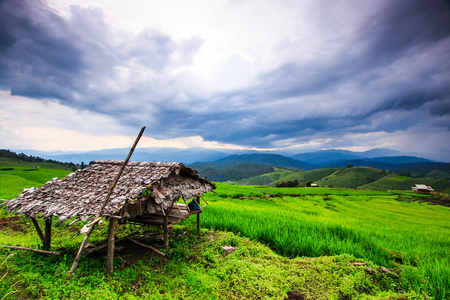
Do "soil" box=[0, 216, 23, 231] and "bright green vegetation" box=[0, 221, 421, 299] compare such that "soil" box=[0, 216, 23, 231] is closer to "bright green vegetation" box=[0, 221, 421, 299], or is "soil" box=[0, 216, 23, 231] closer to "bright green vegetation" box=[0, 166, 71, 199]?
"bright green vegetation" box=[0, 166, 71, 199]

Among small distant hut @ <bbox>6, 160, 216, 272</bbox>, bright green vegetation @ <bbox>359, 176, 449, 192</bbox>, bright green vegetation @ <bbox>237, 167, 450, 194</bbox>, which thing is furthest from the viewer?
bright green vegetation @ <bbox>237, 167, 450, 194</bbox>

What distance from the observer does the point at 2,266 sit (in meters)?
5.45

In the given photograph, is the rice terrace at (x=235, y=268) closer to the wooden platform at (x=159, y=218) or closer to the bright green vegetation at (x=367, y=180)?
the wooden platform at (x=159, y=218)

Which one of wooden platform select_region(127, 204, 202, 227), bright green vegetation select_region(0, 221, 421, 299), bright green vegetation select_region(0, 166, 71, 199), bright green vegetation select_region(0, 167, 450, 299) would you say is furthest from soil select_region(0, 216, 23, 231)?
wooden platform select_region(127, 204, 202, 227)

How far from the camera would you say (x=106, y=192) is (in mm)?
6133

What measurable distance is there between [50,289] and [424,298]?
9229 millimetres

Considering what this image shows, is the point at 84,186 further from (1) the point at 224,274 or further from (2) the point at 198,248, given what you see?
(1) the point at 224,274

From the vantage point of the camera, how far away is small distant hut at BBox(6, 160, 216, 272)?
18.4ft

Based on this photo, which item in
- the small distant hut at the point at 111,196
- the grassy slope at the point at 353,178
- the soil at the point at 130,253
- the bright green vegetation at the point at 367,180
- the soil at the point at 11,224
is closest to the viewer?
the small distant hut at the point at 111,196

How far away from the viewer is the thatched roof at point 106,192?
18.5ft

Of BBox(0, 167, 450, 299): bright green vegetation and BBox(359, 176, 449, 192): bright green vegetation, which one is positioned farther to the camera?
BBox(359, 176, 449, 192): bright green vegetation

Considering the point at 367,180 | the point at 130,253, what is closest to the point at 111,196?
the point at 130,253

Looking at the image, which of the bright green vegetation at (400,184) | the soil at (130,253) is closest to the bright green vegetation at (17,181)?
the soil at (130,253)

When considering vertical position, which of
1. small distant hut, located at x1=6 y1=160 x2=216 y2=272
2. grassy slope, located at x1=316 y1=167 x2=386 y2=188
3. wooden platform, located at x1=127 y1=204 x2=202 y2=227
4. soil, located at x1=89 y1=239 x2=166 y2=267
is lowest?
grassy slope, located at x1=316 y1=167 x2=386 y2=188
